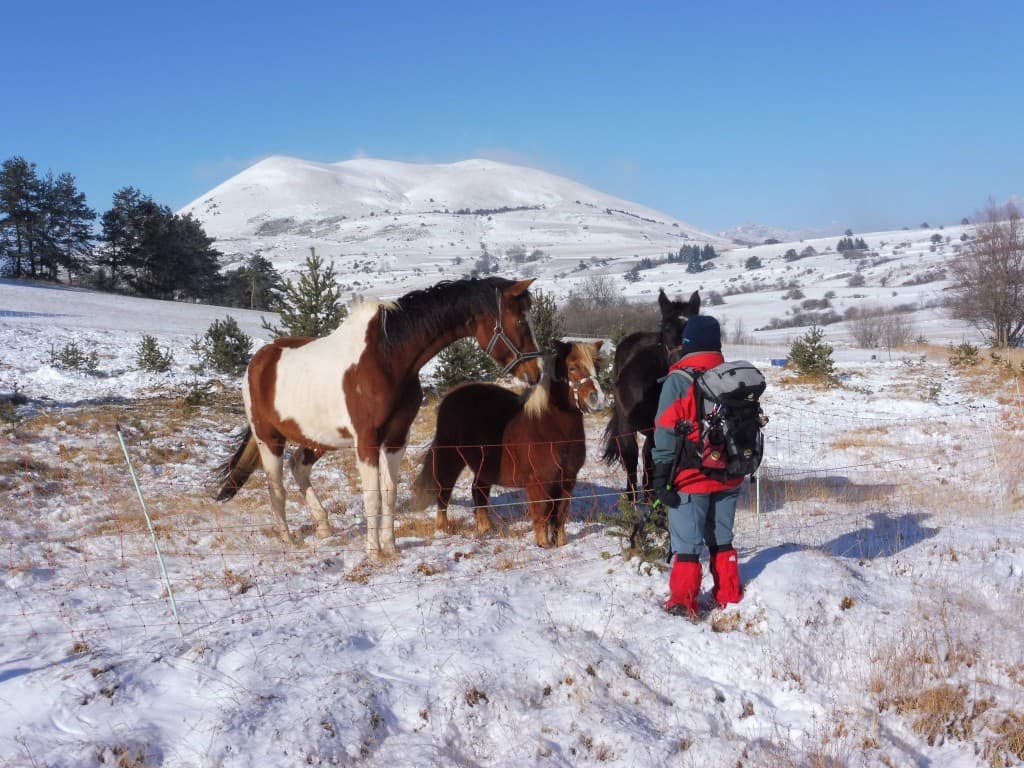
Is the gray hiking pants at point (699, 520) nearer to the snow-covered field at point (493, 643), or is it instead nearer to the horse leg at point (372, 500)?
the snow-covered field at point (493, 643)

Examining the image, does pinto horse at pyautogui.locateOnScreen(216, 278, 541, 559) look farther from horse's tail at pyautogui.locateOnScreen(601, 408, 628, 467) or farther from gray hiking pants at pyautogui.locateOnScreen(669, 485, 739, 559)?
gray hiking pants at pyautogui.locateOnScreen(669, 485, 739, 559)

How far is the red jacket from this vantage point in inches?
179

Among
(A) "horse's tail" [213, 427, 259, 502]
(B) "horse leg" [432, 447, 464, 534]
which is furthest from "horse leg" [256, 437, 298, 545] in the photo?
(B) "horse leg" [432, 447, 464, 534]

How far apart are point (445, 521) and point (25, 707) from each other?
3890mm

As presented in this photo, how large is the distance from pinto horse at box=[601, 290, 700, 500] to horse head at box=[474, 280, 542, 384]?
1.24m

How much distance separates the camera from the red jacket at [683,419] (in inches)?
179

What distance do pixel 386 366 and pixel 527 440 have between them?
154 cm

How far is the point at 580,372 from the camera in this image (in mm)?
6184

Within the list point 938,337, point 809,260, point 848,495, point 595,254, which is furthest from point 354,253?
point 848,495

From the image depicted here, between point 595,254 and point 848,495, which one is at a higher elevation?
point 595,254

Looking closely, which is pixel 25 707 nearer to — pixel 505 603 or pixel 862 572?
pixel 505 603

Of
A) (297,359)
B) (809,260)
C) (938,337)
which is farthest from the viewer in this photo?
(809,260)

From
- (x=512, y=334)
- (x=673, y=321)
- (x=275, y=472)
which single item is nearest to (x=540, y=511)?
(x=512, y=334)

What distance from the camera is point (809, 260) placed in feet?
419
